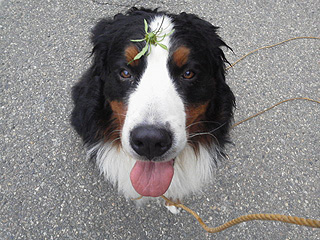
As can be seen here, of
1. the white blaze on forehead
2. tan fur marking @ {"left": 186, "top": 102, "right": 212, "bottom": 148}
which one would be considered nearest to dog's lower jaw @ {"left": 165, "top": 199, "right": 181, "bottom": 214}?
tan fur marking @ {"left": 186, "top": 102, "right": 212, "bottom": 148}

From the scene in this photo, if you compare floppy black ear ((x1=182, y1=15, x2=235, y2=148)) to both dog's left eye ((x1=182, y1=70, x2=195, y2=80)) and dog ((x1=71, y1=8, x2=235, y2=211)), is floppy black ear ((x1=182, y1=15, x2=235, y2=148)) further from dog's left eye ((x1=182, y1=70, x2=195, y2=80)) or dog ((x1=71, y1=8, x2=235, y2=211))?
dog's left eye ((x1=182, y1=70, x2=195, y2=80))

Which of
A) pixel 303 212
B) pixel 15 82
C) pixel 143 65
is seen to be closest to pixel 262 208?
pixel 303 212

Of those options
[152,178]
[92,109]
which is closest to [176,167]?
[152,178]

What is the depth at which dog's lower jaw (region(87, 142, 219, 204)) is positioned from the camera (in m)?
2.35

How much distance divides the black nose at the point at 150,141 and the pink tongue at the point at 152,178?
0.31 metres

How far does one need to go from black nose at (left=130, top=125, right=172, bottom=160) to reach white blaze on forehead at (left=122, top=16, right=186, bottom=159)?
0.03 metres

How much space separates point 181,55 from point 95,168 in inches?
61.9

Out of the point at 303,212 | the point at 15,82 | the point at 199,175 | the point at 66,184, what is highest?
the point at 15,82

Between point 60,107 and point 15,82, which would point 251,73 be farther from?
point 15,82

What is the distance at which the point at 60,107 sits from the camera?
10.4 ft

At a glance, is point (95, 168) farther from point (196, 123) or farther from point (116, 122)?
point (196, 123)

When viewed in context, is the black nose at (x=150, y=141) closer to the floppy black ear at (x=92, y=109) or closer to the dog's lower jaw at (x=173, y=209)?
the floppy black ear at (x=92, y=109)

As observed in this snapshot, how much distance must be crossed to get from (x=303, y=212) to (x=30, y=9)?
4.05 metres

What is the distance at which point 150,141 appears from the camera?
163cm
